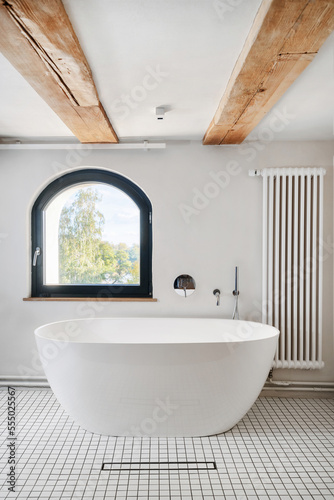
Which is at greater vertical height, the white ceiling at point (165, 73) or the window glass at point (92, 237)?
the white ceiling at point (165, 73)

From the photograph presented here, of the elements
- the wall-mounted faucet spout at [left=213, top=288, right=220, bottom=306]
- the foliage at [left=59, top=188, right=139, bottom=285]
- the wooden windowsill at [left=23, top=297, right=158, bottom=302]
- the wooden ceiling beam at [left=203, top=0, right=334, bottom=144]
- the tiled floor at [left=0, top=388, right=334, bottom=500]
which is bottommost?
the tiled floor at [left=0, top=388, right=334, bottom=500]

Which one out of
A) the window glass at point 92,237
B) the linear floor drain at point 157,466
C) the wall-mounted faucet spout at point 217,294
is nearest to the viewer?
the linear floor drain at point 157,466

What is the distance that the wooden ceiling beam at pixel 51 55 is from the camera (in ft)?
5.01

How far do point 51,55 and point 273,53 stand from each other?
1.02m

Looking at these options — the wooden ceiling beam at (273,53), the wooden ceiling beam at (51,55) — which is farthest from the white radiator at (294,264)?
the wooden ceiling beam at (51,55)

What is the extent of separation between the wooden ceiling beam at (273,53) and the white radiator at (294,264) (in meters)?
0.95

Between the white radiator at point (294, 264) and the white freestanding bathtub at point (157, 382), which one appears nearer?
the white freestanding bathtub at point (157, 382)

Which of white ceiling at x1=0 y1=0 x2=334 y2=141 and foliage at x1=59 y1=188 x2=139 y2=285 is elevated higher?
white ceiling at x1=0 y1=0 x2=334 y2=141

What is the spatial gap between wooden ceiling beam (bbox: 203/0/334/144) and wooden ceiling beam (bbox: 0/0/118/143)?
2.62 ft

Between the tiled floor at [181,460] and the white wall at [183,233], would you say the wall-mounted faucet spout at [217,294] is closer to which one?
the white wall at [183,233]

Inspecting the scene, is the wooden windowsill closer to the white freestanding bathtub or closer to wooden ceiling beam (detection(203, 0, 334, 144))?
the white freestanding bathtub

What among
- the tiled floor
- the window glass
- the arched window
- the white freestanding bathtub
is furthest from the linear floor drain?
the window glass

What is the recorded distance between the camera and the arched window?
3797 millimetres

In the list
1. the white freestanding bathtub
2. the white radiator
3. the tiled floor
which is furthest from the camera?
the white radiator
